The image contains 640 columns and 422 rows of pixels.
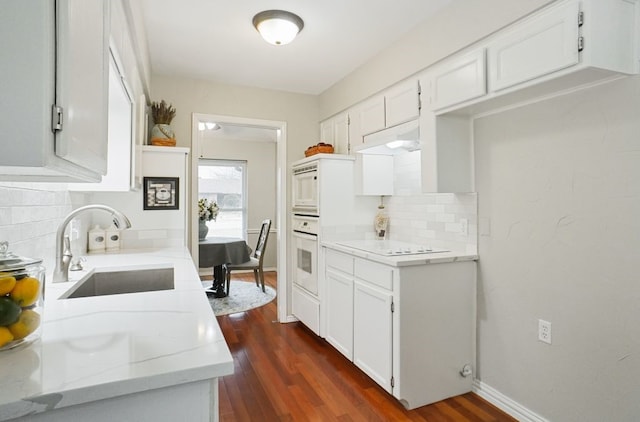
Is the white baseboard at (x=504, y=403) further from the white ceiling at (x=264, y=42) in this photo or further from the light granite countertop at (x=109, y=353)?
the white ceiling at (x=264, y=42)

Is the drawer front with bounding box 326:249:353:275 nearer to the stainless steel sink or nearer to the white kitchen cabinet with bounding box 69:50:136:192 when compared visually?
the stainless steel sink

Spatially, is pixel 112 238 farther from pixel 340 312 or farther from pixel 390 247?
pixel 390 247

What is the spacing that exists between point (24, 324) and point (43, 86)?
1.75 feet

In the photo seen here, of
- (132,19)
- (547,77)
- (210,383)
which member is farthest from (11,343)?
(547,77)

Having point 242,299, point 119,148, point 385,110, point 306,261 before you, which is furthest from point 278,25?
point 242,299

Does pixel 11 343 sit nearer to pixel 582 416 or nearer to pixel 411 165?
pixel 582 416

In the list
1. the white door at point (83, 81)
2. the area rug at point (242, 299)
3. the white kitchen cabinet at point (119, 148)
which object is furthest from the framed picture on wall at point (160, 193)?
the white door at point (83, 81)

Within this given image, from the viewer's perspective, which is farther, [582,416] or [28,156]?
[582,416]

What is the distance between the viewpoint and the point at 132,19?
6.25 ft

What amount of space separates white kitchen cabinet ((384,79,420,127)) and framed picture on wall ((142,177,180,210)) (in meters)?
1.81

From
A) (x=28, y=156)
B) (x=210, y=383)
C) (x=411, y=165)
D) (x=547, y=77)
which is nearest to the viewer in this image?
(x=28, y=156)

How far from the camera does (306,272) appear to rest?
11.4ft

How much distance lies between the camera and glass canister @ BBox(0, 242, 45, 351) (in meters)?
0.77

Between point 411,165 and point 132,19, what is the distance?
2176 mm
